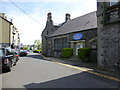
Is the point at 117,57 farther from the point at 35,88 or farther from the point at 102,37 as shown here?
the point at 35,88

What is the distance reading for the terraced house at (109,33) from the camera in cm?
749

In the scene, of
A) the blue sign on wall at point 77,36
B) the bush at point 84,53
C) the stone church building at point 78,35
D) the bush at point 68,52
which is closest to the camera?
the bush at point 84,53

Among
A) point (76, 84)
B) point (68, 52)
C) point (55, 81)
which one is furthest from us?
point (68, 52)

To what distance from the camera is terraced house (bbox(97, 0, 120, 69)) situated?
7.49m

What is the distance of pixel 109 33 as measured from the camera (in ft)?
26.6

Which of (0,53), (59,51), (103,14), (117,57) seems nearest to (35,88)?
(0,53)

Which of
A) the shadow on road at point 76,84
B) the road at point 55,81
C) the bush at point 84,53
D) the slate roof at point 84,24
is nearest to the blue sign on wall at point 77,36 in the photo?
the slate roof at point 84,24

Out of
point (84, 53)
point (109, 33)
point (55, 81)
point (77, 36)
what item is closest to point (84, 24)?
point (77, 36)

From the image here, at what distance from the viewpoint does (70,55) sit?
16.6m

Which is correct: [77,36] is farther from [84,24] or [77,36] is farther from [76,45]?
[84,24]

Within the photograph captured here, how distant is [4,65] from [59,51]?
14.1 metres

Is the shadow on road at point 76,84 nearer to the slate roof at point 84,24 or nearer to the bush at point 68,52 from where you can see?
the slate roof at point 84,24

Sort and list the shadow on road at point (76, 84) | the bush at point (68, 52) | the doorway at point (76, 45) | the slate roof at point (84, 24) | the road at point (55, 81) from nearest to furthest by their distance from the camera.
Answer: the shadow on road at point (76, 84), the road at point (55, 81), the slate roof at point (84, 24), the doorway at point (76, 45), the bush at point (68, 52)

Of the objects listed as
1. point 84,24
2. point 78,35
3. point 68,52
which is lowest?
point 68,52
